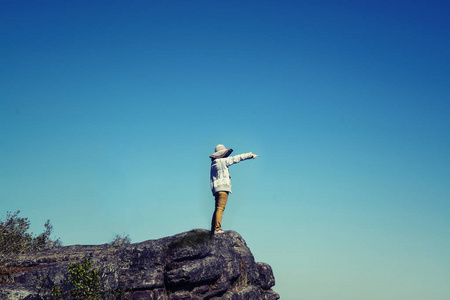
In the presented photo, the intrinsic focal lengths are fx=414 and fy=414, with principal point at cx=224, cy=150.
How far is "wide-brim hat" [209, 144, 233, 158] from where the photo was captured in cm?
2375

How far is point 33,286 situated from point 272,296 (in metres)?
13.3

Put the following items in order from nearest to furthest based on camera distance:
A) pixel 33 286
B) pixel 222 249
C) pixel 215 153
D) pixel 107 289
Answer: pixel 33 286 → pixel 107 289 → pixel 222 249 → pixel 215 153

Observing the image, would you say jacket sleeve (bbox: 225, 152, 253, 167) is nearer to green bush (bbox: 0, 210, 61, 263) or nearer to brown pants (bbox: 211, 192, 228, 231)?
brown pants (bbox: 211, 192, 228, 231)

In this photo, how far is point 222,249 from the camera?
73.9 ft

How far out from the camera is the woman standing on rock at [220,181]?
75.8ft

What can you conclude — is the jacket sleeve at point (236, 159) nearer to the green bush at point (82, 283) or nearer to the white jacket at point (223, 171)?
the white jacket at point (223, 171)

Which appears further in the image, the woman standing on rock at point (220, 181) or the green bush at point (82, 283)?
the woman standing on rock at point (220, 181)

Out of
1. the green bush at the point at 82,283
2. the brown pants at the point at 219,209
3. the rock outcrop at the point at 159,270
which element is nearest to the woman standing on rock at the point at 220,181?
the brown pants at the point at 219,209

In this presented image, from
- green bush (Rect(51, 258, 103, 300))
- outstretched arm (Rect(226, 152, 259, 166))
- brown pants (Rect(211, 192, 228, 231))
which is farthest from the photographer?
outstretched arm (Rect(226, 152, 259, 166))

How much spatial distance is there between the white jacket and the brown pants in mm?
300

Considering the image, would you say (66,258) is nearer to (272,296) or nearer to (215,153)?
(215,153)

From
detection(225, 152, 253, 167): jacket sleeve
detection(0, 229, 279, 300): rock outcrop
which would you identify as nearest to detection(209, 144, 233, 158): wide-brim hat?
detection(225, 152, 253, 167): jacket sleeve

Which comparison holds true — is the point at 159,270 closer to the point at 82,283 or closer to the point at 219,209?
the point at 82,283

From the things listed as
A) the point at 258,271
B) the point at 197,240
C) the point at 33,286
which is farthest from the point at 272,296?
the point at 33,286
